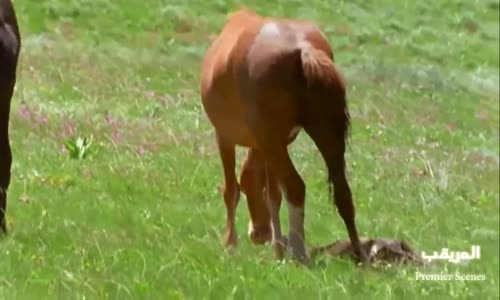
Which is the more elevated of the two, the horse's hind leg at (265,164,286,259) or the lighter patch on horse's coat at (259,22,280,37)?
the lighter patch on horse's coat at (259,22,280,37)

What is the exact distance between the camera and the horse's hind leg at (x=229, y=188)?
10875 mm

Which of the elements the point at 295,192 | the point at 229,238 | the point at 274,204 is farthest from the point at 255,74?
the point at 229,238

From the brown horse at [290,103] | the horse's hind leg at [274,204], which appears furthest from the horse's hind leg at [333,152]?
the horse's hind leg at [274,204]

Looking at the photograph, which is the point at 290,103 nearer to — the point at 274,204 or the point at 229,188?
the point at 274,204

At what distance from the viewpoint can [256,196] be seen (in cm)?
1121

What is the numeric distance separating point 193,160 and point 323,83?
684 cm

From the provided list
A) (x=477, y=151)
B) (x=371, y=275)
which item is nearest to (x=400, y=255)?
(x=371, y=275)

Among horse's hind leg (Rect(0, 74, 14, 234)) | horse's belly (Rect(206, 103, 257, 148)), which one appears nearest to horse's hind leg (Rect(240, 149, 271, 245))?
horse's belly (Rect(206, 103, 257, 148))

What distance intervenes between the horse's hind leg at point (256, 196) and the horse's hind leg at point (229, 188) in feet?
0.30

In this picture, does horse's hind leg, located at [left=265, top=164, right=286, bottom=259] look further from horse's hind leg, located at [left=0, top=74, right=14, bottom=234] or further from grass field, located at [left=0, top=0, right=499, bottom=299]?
horse's hind leg, located at [left=0, top=74, right=14, bottom=234]

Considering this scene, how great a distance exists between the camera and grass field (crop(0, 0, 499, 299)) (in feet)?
27.3

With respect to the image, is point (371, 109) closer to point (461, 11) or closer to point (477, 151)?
point (477, 151)

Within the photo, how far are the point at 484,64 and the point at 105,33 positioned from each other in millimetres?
11024

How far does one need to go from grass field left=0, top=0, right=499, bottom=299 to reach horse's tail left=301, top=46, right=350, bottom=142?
1.14 m
